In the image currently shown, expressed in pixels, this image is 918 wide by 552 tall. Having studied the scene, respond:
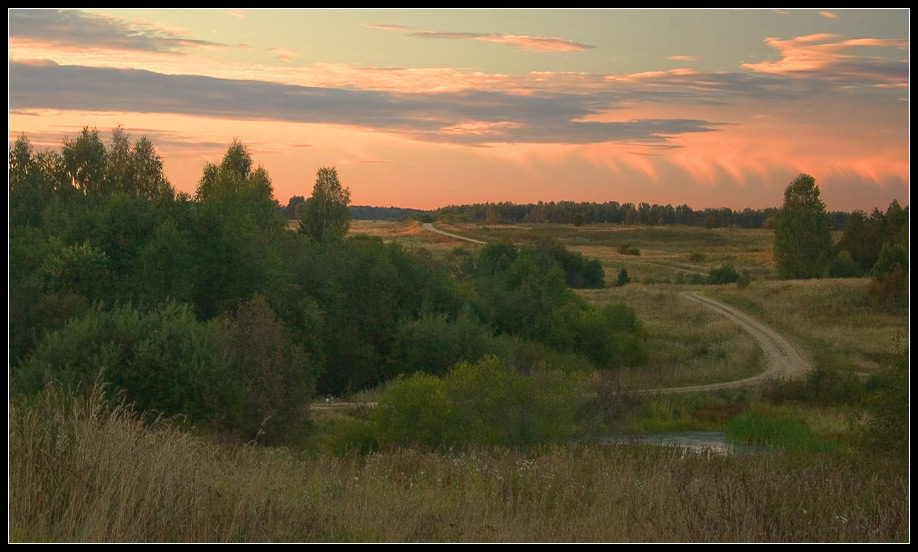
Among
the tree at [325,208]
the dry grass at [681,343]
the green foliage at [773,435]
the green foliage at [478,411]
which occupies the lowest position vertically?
the dry grass at [681,343]

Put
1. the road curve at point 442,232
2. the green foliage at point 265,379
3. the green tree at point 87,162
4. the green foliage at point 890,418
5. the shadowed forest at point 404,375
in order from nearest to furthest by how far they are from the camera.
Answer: the shadowed forest at point 404,375
the green foliage at point 890,418
the green foliage at point 265,379
the green tree at point 87,162
the road curve at point 442,232

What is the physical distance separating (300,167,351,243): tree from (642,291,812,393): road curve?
30201 mm

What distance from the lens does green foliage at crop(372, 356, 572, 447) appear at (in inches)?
803

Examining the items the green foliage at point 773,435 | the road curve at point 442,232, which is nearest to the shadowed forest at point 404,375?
the green foliage at point 773,435

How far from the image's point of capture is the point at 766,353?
51469 millimetres

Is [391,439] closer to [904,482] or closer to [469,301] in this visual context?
[904,482]

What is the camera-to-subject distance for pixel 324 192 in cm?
6838

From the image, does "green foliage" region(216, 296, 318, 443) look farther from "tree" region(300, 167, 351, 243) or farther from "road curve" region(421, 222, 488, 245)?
"road curve" region(421, 222, 488, 245)

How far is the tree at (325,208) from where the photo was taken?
68.5 metres

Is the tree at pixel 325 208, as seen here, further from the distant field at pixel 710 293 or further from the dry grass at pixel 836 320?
the dry grass at pixel 836 320

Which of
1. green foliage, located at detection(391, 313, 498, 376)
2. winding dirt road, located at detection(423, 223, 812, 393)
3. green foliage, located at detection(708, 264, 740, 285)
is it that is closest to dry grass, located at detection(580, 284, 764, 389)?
winding dirt road, located at detection(423, 223, 812, 393)

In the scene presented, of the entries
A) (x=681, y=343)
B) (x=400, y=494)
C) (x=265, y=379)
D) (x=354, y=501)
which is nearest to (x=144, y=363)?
(x=265, y=379)

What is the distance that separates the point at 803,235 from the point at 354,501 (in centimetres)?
6047

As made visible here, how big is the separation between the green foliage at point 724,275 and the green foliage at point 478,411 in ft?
223
